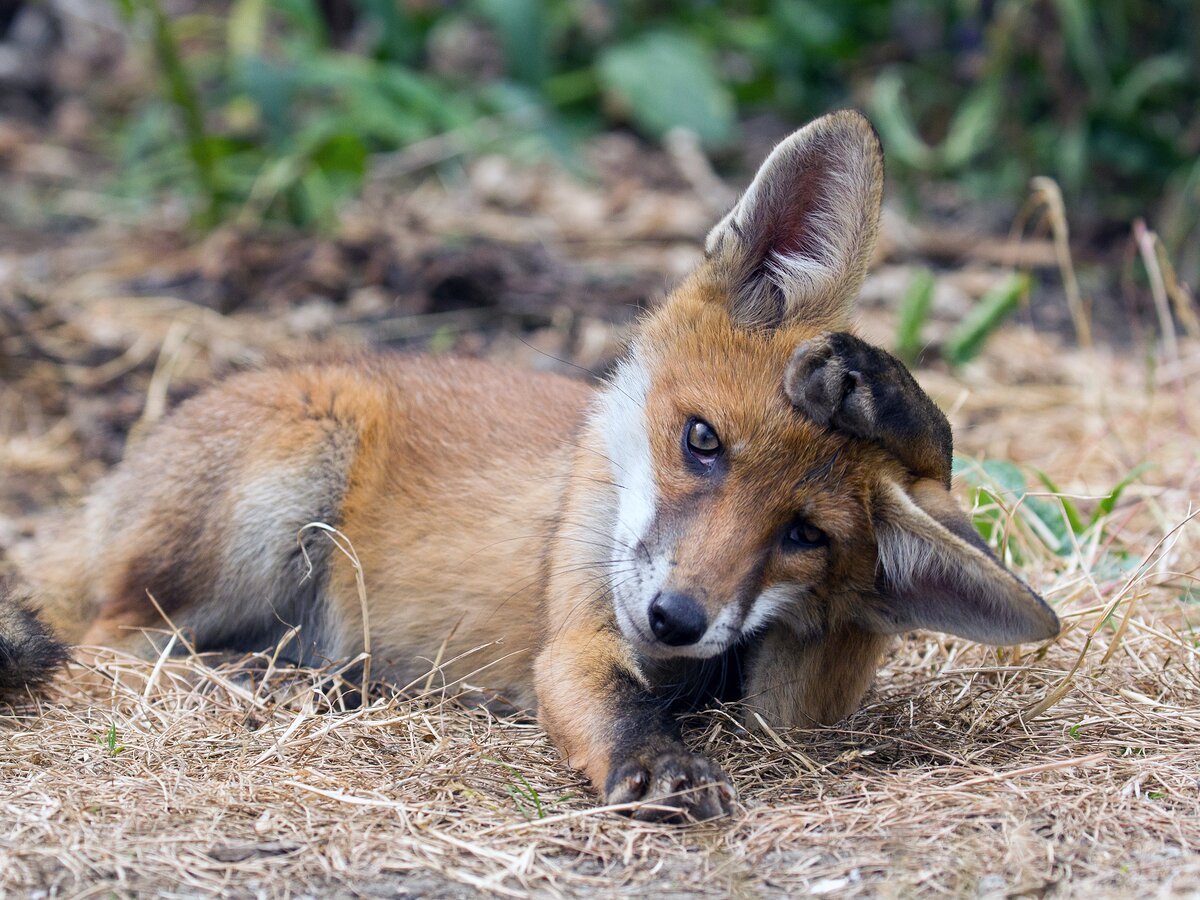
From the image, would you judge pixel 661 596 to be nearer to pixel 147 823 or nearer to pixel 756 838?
pixel 756 838

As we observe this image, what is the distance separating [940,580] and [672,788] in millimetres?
947

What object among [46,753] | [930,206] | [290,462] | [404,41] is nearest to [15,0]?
[404,41]

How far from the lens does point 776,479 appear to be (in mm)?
3340

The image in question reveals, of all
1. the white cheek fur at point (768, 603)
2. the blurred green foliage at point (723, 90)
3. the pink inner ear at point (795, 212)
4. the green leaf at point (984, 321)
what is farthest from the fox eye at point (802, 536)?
the blurred green foliage at point (723, 90)

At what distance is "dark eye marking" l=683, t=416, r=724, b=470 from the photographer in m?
3.46

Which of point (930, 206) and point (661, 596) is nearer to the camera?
point (661, 596)

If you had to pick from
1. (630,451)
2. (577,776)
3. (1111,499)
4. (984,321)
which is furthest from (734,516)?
(984,321)

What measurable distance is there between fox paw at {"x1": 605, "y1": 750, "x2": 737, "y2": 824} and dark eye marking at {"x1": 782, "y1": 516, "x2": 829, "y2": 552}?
641mm

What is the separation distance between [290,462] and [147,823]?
1.79 m

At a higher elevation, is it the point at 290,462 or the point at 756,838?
the point at 290,462

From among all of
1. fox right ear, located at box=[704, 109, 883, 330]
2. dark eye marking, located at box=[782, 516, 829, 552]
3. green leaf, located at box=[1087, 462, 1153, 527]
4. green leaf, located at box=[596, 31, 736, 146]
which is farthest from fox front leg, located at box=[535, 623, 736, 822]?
green leaf, located at box=[596, 31, 736, 146]

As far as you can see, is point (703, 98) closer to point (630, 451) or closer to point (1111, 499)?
point (1111, 499)

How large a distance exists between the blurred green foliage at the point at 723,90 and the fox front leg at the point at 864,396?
5794 mm

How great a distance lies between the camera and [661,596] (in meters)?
3.18
